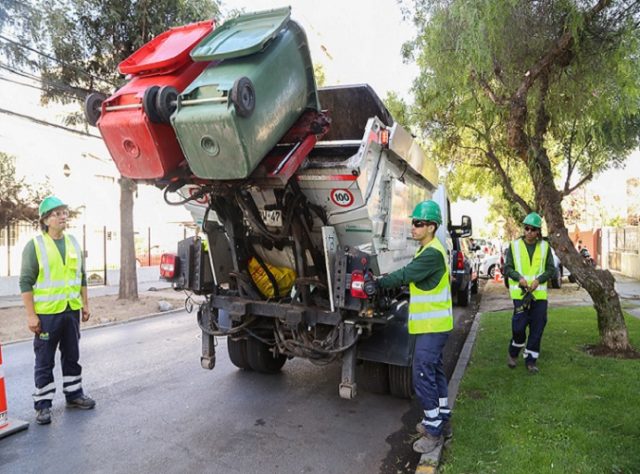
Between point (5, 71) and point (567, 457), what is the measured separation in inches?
439

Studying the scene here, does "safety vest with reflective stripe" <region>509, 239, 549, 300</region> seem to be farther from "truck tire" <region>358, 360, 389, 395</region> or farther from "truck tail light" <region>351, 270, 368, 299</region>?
"truck tail light" <region>351, 270, 368, 299</region>

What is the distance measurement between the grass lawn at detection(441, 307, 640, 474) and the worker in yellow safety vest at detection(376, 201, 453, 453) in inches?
8.9

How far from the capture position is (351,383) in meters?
3.94

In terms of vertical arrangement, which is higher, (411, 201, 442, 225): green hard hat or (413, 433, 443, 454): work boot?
(411, 201, 442, 225): green hard hat

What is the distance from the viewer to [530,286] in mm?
5219

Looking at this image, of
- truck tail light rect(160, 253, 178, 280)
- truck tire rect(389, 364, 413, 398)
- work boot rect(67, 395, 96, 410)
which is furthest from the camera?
truck tail light rect(160, 253, 178, 280)

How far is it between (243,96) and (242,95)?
1 centimetres

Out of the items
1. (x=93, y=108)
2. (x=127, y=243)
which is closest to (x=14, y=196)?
(x=127, y=243)

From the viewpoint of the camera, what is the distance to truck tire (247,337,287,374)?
17.5 ft

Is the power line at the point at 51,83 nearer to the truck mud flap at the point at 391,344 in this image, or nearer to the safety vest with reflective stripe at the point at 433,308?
the truck mud flap at the point at 391,344

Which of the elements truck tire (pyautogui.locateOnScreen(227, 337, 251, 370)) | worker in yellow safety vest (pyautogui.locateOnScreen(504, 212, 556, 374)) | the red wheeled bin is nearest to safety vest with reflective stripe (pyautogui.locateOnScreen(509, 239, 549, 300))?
worker in yellow safety vest (pyautogui.locateOnScreen(504, 212, 556, 374))

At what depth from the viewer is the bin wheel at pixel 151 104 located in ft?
10.4

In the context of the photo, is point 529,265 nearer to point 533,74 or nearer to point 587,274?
point 587,274

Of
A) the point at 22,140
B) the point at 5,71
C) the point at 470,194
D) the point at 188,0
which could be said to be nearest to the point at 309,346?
the point at 188,0
